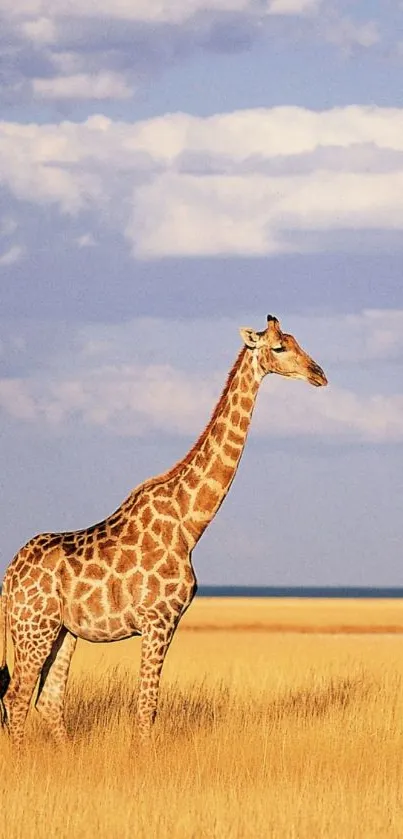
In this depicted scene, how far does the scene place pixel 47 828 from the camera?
30.0 ft

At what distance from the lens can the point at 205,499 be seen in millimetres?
12438

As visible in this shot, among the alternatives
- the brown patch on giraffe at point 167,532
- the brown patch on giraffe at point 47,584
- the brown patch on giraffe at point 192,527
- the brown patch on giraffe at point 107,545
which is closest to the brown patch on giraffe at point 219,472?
the brown patch on giraffe at point 192,527

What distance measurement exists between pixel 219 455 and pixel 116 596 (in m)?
1.50

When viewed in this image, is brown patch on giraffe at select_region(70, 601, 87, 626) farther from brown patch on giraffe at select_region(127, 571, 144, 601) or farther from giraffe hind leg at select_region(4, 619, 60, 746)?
brown patch on giraffe at select_region(127, 571, 144, 601)

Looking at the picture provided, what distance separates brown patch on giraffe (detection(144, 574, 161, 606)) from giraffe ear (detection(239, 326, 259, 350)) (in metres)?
2.13

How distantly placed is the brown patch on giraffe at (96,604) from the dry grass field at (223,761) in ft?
3.60

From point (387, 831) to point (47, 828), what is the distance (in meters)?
2.18

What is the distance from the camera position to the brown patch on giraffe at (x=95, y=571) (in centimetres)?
1223

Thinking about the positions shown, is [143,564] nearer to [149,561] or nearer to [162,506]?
[149,561]

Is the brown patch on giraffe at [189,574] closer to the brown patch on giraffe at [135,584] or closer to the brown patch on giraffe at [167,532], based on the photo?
the brown patch on giraffe at [167,532]

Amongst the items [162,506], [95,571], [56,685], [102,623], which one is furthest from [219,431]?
[56,685]

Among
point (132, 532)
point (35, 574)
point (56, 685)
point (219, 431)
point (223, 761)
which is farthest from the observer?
point (56, 685)

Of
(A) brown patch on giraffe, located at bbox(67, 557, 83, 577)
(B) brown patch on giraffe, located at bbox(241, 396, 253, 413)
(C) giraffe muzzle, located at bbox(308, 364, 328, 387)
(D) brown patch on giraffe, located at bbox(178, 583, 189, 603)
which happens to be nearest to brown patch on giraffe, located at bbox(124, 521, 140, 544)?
(A) brown patch on giraffe, located at bbox(67, 557, 83, 577)

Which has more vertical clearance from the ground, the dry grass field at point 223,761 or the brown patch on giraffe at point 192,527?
the brown patch on giraffe at point 192,527
